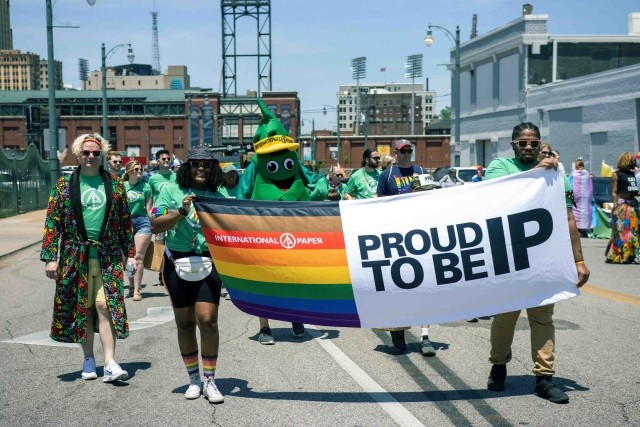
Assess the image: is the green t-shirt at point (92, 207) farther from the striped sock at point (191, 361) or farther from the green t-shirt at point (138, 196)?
the green t-shirt at point (138, 196)

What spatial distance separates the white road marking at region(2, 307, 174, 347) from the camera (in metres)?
8.28

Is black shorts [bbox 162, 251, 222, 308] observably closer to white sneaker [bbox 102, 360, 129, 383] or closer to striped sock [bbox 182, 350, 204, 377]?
striped sock [bbox 182, 350, 204, 377]

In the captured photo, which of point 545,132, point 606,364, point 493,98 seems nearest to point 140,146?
point 493,98

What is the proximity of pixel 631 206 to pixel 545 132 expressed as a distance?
28.5m

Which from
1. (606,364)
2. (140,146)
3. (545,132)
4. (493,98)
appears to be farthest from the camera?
(140,146)

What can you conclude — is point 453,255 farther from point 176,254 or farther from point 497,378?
point 176,254

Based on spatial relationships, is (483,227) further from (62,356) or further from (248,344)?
(62,356)

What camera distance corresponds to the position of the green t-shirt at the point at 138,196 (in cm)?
1099

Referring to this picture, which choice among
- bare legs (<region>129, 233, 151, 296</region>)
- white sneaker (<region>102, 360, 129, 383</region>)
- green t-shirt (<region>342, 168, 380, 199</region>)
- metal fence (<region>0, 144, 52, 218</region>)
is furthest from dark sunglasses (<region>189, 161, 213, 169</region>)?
metal fence (<region>0, 144, 52, 218</region>)

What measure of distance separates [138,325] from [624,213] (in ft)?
30.8

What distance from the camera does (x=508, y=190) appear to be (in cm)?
588

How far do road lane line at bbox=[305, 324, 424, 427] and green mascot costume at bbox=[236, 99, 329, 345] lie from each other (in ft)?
4.82

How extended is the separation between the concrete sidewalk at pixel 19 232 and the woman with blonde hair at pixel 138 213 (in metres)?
7.15

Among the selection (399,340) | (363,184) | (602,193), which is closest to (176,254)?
(399,340)
